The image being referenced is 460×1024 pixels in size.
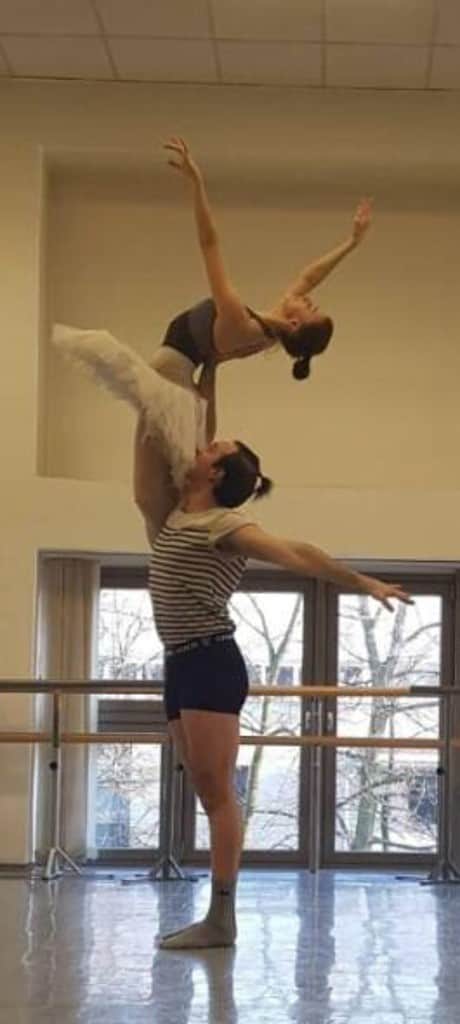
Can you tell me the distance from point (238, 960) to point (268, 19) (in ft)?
14.1

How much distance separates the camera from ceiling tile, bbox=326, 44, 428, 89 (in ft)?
20.7

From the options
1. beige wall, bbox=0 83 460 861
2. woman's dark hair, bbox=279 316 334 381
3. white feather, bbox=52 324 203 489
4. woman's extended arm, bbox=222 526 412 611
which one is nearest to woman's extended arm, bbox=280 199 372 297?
woman's dark hair, bbox=279 316 334 381

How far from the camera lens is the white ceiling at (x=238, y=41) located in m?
5.96

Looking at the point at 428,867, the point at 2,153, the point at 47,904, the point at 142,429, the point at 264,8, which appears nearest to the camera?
the point at 142,429

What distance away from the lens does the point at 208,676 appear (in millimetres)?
3504

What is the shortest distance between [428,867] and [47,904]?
2.95 m

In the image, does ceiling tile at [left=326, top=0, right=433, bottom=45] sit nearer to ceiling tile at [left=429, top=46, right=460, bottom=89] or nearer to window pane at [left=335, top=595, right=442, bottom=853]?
ceiling tile at [left=429, top=46, right=460, bottom=89]

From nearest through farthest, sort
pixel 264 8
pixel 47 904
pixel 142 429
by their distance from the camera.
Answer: pixel 142 429 < pixel 47 904 < pixel 264 8

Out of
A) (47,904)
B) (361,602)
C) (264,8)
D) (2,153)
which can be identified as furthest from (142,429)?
(361,602)

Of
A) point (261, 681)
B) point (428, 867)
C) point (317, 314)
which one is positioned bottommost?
point (428, 867)

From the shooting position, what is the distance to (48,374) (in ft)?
22.9

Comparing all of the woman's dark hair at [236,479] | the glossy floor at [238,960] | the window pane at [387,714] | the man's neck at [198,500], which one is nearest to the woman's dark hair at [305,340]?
the woman's dark hair at [236,479]

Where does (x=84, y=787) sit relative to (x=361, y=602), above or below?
below

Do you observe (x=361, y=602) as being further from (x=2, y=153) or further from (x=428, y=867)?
(x=2, y=153)
